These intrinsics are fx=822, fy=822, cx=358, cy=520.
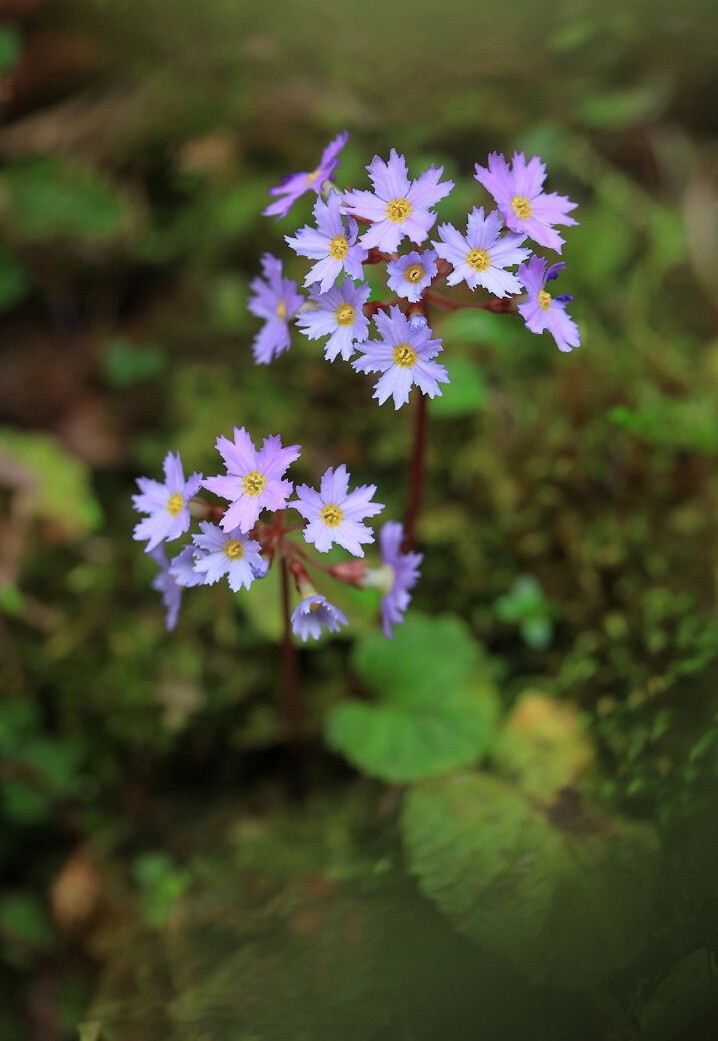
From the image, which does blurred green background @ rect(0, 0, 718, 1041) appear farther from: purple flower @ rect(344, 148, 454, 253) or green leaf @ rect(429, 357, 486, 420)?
purple flower @ rect(344, 148, 454, 253)

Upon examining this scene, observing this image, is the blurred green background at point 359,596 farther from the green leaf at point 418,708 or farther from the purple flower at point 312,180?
the purple flower at point 312,180

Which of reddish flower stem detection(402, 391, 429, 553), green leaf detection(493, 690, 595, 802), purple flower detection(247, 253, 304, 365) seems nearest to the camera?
purple flower detection(247, 253, 304, 365)

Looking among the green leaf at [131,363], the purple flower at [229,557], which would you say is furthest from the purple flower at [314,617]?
the green leaf at [131,363]

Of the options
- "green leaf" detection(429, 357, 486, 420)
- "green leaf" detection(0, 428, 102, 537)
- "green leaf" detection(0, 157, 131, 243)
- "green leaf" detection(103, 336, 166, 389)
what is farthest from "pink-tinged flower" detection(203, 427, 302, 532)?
"green leaf" detection(0, 157, 131, 243)

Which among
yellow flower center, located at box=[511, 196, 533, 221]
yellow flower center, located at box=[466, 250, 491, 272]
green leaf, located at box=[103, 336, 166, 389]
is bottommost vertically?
yellow flower center, located at box=[466, 250, 491, 272]

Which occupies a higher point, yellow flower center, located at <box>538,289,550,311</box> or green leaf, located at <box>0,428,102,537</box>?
green leaf, located at <box>0,428,102,537</box>

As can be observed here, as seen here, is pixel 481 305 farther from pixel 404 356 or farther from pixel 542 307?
pixel 404 356

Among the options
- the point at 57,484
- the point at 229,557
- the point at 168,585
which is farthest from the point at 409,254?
the point at 57,484

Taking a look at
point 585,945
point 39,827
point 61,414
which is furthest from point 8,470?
point 585,945
